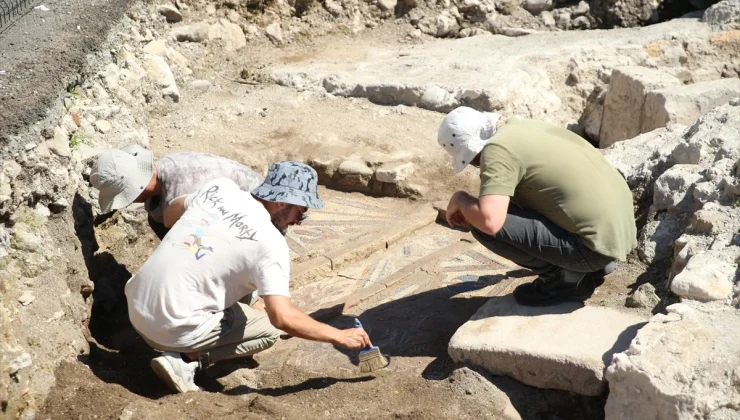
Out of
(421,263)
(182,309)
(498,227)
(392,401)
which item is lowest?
(421,263)

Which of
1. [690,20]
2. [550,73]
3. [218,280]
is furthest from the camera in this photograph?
[690,20]

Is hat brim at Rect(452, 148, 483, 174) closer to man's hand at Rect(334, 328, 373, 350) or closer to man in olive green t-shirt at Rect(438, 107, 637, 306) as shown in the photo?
man in olive green t-shirt at Rect(438, 107, 637, 306)

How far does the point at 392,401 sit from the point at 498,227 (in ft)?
2.92

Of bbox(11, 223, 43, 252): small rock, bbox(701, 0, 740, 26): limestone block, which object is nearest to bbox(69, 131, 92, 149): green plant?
bbox(11, 223, 43, 252): small rock

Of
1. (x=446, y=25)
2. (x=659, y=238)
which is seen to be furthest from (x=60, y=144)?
(x=446, y=25)

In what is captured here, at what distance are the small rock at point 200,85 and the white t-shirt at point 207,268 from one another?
4045mm

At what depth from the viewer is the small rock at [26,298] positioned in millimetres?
3795

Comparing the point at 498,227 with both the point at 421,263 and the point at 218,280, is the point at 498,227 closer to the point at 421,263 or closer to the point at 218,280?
the point at 218,280

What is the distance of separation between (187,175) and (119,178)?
1.18ft

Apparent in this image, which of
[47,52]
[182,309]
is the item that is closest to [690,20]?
[47,52]

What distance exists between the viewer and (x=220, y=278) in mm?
3535

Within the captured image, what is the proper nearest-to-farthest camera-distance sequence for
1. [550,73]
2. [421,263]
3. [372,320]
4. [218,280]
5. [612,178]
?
[218,280] → [612,178] → [372,320] → [421,263] → [550,73]

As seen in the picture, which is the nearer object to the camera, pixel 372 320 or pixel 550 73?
pixel 372 320

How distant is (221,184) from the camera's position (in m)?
3.69
